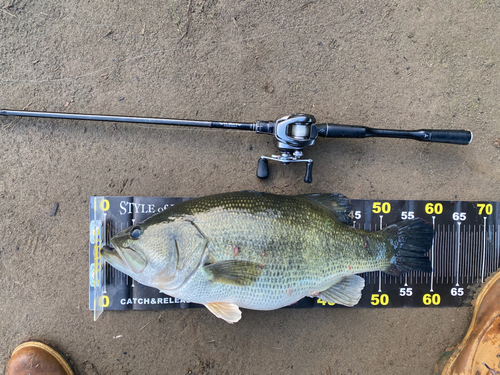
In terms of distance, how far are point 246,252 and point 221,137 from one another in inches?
41.0

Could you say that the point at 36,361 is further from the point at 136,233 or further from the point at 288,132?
the point at 288,132

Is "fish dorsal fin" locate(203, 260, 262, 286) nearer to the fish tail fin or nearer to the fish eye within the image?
the fish eye

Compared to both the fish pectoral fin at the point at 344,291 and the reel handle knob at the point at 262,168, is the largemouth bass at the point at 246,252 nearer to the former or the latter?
the fish pectoral fin at the point at 344,291

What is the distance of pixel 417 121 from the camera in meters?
2.49

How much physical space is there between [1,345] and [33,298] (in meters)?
0.46

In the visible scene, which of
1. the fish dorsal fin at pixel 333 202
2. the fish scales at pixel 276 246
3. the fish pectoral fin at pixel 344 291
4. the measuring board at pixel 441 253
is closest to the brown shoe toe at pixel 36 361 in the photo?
the fish scales at pixel 276 246

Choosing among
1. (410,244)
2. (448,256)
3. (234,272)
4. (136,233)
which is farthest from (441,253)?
(136,233)

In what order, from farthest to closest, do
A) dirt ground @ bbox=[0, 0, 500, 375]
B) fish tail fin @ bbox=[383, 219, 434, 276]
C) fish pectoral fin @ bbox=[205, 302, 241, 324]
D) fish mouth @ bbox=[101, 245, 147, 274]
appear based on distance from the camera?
dirt ground @ bbox=[0, 0, 500, 375] → fish tail fin @ bbox=[383, 219, 434, 276] → fish pectoral fin @ bbox=[205, 302, 241, 324] → fish mouth @ bbox=[101, 245, 147, 274]

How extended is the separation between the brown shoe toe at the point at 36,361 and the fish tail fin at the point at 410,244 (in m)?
2.70

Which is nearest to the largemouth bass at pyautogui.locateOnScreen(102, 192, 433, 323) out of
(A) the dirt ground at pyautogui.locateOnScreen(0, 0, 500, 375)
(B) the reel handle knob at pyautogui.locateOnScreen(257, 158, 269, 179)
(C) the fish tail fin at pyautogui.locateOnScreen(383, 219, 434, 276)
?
(C) the fish tail fin at pyautogui.locateOnScreen(383, 219, 434, 276)

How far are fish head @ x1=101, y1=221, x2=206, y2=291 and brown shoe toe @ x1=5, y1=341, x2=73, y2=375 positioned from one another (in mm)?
1202

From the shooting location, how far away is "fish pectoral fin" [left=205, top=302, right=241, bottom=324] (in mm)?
1949

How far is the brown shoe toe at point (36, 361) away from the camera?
2229 millimetres

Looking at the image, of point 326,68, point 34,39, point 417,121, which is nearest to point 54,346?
point 34,39
